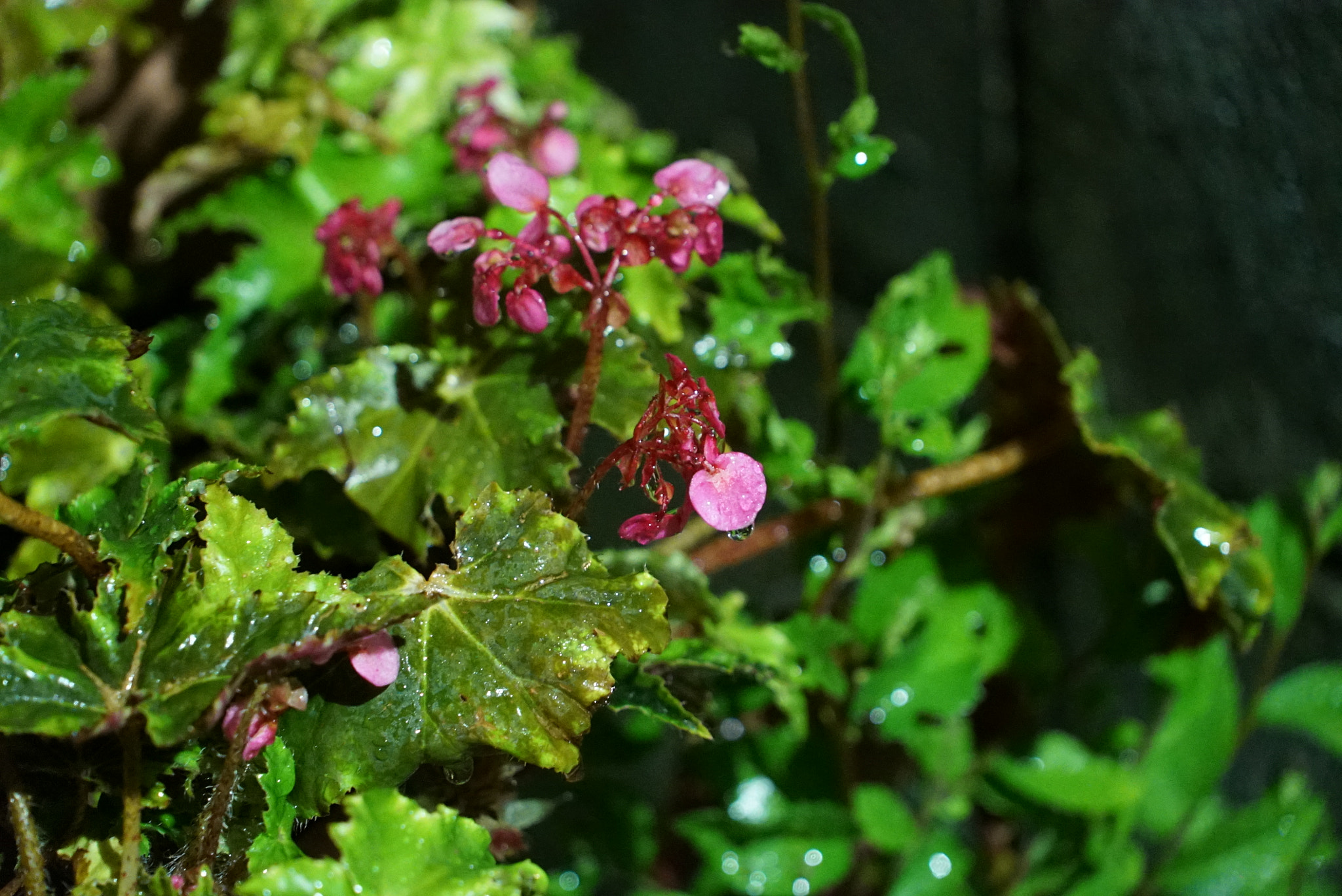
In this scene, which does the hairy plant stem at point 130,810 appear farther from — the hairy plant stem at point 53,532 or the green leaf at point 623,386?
the green leaf at point 623,386

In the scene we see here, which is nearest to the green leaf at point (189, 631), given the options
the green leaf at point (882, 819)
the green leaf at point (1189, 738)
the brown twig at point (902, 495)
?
the brown twig at point (902, 495)

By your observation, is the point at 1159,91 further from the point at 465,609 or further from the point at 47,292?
the point at 47,292

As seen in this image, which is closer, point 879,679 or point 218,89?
point 879,679

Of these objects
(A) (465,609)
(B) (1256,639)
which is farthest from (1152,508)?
(A) (465,609)

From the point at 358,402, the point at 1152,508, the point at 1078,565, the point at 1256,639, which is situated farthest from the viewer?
the point at 1078,565

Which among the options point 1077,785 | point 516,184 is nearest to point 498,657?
point 516,184

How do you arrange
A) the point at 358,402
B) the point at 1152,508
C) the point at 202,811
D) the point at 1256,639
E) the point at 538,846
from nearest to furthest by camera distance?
1. the point at 202,811
2. the point at 358,402
3. the point at 1152,508
4. the point at 538,846
5. the point at 1256,639

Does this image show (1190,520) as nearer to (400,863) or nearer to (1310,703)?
(1310,703)
